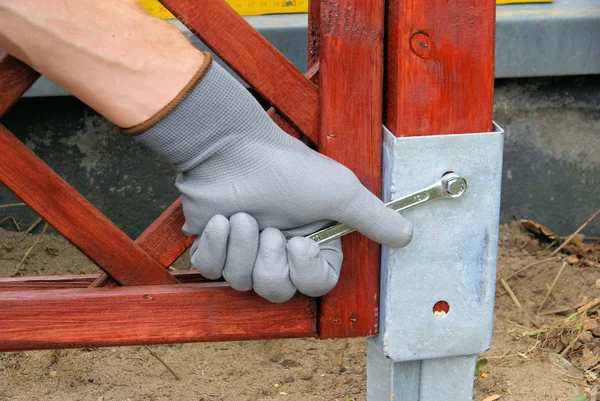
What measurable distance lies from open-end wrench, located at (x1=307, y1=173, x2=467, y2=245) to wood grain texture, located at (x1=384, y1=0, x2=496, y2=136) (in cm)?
8

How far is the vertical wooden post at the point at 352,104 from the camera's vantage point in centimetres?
121

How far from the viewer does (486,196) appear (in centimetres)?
127

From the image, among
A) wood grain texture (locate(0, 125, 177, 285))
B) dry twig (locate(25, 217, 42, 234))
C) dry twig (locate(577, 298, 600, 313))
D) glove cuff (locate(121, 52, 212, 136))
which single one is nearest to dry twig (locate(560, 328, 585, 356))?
dry twig (locate(577, 298, 600, 313))

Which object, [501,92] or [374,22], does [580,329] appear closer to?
[501,92]

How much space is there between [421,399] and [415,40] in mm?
635

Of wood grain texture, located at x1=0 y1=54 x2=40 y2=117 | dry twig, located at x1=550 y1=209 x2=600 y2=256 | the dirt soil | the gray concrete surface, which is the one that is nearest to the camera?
wood grain texture, located at x1=0 y1=54 x2=40 y2=117

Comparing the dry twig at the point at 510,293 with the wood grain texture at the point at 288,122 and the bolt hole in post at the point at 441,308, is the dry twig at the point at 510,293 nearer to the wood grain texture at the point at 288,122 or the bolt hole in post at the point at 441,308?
the bolt hole in post at the point at 441,308

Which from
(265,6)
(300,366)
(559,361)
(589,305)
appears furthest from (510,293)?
(265,6)

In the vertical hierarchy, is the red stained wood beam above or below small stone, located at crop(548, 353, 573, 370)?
above

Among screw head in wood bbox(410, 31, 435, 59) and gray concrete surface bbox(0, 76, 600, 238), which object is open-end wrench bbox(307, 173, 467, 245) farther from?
gray concrete surface bbox(0, 76, 600, 238)

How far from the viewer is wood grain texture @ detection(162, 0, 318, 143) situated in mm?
1179

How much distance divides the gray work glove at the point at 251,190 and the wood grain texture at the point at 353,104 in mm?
75

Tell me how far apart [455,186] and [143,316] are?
0.53m

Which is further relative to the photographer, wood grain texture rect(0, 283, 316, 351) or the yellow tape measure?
the yellow tape measure
